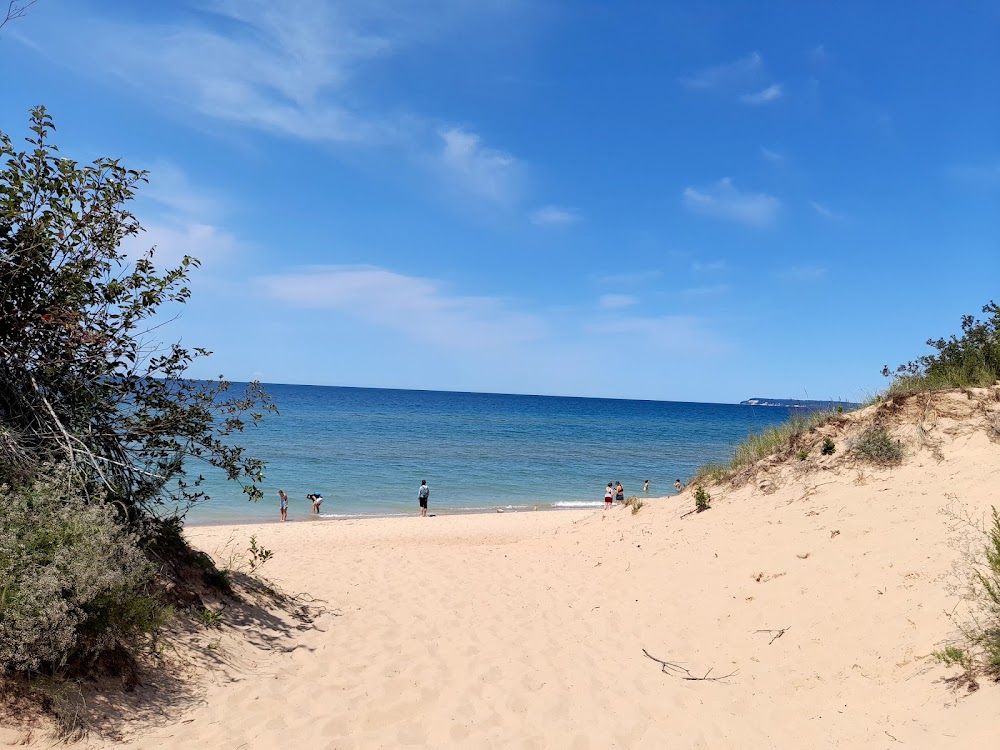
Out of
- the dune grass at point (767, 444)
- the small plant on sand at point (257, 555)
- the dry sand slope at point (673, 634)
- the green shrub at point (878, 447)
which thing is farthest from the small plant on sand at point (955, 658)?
the dune grass at point (767, 444)

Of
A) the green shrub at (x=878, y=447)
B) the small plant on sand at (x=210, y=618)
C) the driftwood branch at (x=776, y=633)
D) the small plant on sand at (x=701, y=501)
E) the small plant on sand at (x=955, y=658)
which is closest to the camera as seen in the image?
the small plant on sand at (x=955, y=658)

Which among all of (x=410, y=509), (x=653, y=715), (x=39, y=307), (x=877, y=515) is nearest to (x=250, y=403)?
(x=39, y=307)

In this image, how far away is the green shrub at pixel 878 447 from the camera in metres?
10.8

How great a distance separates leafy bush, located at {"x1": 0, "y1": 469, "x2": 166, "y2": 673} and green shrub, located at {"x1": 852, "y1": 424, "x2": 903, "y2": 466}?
11.2 metres

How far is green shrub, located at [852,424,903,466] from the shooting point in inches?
427

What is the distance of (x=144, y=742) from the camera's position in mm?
4613

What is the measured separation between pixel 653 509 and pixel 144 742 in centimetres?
1170

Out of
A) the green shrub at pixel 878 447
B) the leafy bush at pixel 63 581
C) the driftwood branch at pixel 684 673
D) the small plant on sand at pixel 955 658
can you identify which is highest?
the green shrub at pixel 878 447

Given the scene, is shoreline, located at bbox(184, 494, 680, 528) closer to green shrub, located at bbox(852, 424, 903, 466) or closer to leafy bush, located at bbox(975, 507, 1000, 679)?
green shrub, located at bbox(852, 424, 903, 466)

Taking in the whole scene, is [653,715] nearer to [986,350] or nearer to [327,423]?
[986,350]

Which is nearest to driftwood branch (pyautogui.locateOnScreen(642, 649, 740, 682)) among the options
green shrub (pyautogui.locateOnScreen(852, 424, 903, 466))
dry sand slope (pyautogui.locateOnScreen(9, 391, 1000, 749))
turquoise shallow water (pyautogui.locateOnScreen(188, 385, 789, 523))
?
dry sand slope (pyautogui.locateOnScreen(9, 391, 1000, 749))

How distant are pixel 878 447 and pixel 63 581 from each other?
39.3 ft

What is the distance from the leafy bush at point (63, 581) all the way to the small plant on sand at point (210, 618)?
2.56ft

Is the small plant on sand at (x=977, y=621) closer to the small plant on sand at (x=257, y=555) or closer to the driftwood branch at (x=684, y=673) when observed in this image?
the driftwood branch at (x=684, y=673)
